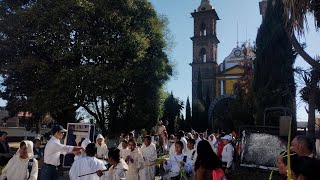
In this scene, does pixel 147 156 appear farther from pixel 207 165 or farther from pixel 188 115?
pixel 188 115

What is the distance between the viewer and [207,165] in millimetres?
5172

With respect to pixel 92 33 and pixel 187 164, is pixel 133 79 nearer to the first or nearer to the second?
pixel 92 33

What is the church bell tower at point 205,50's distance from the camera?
199 feet

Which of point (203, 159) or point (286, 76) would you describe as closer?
point (203, 159)

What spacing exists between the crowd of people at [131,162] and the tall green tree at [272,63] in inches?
340

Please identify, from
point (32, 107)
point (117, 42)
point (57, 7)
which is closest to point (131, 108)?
point (117, 42)

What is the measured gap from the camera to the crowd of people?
175 inches

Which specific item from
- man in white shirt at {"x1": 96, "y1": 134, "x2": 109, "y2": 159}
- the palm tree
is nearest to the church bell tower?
man in white shirt at {"x1": 96, "y1": 134, "x2": 109, "y2": 159}

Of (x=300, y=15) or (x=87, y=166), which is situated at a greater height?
(x=300, y=15)

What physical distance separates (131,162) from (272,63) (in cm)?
1122

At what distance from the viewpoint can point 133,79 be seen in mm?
22547

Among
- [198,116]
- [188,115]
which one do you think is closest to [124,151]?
[198,116]

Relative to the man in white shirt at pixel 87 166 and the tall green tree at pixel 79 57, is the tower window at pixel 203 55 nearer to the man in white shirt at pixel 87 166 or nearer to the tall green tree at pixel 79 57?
the tall green tree at pixel 79 57

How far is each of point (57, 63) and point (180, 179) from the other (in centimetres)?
1393
